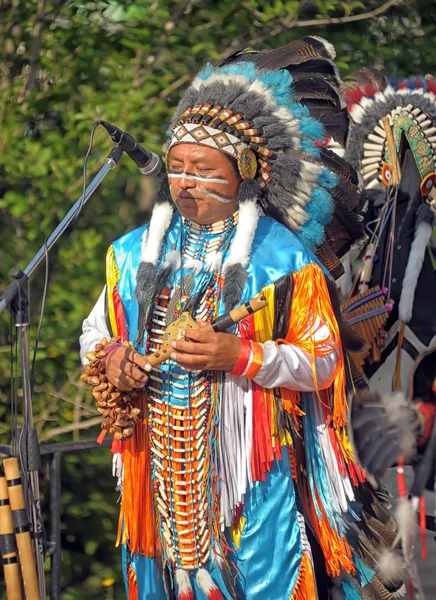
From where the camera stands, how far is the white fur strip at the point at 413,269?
5.35m

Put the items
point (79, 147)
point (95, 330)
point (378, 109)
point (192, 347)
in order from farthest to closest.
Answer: point (378, 109)
point (79, 147)
point (95, 330)
point (192, 347)

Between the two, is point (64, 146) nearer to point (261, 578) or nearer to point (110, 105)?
point (110, 105)

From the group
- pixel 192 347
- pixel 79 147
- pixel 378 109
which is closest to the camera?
pixel 192 347

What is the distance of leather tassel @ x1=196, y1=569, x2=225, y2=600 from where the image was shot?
3301 mm

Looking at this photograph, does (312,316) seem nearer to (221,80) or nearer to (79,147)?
Result: (221,80)

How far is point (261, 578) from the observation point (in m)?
3.29

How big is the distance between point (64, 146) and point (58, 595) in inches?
77.6

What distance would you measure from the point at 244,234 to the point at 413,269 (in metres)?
2.23

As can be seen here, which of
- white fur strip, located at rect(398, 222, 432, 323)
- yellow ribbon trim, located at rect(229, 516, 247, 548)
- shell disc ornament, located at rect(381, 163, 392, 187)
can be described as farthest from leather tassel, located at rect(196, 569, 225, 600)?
shell disc ornament, located at rect(381, 163, 392, 187)

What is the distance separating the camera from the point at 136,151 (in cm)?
339

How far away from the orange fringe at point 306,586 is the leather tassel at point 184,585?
0.30m

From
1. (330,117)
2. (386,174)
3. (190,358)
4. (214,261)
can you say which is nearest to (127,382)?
(190,358)

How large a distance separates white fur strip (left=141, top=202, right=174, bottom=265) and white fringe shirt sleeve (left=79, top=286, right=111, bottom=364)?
255mm

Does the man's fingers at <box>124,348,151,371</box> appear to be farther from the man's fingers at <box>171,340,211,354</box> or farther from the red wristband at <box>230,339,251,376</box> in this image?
the red wristband at <box>230,339,251,376</box>
